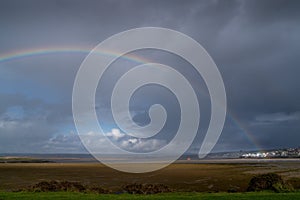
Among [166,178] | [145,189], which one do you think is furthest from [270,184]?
[166,178]

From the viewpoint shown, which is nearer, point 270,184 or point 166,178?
point 270,184

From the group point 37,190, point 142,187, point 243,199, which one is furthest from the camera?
point 142,187

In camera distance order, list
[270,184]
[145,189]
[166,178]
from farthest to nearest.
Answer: [166,178], [145,189], [270,184]

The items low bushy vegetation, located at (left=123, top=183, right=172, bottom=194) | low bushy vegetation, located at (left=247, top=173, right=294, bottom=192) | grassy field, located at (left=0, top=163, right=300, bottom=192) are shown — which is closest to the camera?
low bushy vegetation, located at (left=247, top=173, right=294, bottom=192)

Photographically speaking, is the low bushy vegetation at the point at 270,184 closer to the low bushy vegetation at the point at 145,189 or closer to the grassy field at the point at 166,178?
the grassy field at the point at 166,178

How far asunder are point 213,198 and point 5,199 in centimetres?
1454

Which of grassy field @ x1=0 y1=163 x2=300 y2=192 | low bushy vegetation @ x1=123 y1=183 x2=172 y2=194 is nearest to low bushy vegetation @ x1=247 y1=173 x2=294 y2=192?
grassy field @ x1=0 y1=163 x2=300 y2=192

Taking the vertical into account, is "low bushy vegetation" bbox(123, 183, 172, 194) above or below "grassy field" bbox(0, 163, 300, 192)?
below

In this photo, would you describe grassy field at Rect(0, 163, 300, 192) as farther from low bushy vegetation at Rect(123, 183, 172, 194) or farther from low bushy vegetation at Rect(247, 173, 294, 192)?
low bushy vegetation at Rect(123, 183, 172, 194)

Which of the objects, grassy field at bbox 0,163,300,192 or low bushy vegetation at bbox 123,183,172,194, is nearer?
low bushy vegetation at bbox 123,183,172,194

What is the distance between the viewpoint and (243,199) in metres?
24.4

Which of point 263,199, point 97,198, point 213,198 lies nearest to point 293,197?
point 263,199

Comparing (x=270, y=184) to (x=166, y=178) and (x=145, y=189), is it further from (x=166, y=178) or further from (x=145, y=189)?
(x=166, y=178)

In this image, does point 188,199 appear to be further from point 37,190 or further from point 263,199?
point 37,190
